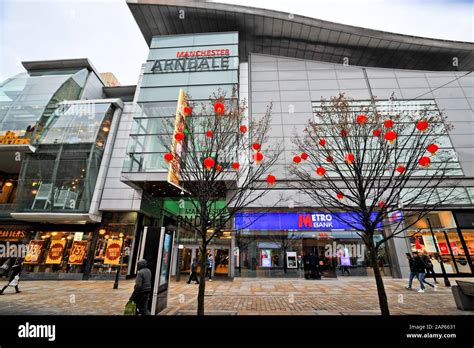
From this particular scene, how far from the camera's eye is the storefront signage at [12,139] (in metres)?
16.9

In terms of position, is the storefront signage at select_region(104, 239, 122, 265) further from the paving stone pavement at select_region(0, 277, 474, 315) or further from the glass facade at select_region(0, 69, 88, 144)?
the glass facade at select_region(0, 69, 88, 144)

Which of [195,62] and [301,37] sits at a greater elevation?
[301,37]

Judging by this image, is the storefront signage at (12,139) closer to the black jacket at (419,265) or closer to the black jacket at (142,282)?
the black jacket at (142,282)

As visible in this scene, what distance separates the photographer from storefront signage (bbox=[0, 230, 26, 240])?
17.0m

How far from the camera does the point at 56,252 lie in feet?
53.1

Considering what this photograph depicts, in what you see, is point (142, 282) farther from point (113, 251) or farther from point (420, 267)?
point (113, 251)

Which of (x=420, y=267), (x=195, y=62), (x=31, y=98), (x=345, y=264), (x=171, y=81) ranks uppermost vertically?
(x=195, y=62)

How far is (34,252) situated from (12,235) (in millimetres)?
3066

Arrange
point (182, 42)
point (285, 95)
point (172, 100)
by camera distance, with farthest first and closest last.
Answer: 1. point (182, 42)
2. point (285, 95)
3. point (172, 100)

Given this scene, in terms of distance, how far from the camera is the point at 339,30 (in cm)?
1816
